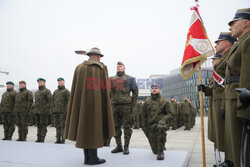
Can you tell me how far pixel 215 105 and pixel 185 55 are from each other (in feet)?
4.36

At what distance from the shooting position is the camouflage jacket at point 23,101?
284 inches

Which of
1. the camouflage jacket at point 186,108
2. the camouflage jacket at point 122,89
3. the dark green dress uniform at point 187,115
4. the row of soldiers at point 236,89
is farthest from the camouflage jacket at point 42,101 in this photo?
the camouflage jacket at point 186,108

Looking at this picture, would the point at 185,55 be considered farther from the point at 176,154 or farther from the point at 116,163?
the point at 116,163

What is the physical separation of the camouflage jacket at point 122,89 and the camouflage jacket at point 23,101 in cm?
417

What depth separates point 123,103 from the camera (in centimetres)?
468

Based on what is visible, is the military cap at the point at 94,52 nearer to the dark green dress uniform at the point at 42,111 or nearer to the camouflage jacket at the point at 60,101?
the camouflage jacket at the point at 60,101

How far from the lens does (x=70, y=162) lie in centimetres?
360

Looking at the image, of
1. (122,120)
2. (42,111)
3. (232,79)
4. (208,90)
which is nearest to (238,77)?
(232,79)

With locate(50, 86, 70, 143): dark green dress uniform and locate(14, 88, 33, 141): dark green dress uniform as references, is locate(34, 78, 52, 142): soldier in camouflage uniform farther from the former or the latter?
locate(14, 88, 33, 141): dark green dress uniform

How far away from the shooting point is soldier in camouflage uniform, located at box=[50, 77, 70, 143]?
6.89 metres

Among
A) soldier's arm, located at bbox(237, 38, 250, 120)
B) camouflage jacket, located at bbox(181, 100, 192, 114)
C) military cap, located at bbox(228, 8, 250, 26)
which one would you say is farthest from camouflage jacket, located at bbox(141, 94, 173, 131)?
camouflage jacket, located at bbox(181, 100, 192, 114)

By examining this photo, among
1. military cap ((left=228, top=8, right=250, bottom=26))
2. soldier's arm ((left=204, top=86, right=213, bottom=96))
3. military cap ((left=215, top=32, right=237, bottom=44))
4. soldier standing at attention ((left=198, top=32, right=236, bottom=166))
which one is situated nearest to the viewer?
military cap ((left=228, top=8, right=250, bottom=26))

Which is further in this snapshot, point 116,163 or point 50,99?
point 50,99

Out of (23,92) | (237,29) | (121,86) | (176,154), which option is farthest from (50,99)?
(237,29)
